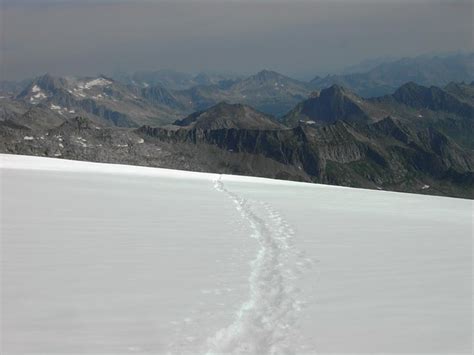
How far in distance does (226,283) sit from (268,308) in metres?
1.76

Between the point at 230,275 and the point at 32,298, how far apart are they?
172 inches

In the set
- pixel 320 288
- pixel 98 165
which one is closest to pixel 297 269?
pixel 320 288

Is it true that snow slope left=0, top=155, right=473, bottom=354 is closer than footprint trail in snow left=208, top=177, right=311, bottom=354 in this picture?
No

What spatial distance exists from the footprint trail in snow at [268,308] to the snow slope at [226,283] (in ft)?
0.11

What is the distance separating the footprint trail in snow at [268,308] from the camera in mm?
7945

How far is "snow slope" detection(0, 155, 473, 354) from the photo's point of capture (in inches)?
321

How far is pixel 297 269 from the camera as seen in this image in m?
12.3

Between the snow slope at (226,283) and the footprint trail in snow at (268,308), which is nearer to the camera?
the footprint trail in snow at (268,308)

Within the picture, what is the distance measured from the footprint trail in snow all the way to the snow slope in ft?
0.11

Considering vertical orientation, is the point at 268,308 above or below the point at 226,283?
above

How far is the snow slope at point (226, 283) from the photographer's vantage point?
26.8 ft

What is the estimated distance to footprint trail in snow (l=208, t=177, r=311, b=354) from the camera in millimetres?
7945

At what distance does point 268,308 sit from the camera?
9.46m

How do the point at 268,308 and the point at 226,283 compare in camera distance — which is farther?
the point at 226,283
